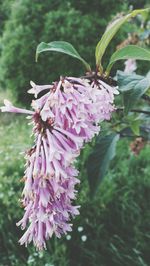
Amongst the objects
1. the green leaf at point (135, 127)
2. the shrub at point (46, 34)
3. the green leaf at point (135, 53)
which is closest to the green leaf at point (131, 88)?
the green leaf at point (135, 53)

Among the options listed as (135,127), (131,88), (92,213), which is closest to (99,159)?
(135,127)

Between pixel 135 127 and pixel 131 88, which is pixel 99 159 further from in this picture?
pixel 131 88

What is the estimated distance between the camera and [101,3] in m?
5.64

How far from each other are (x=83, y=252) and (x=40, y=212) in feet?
5.50

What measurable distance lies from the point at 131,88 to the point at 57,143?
193 mm

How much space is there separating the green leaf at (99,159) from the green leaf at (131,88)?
1.26 ft

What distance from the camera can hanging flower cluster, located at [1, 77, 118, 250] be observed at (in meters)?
0.65

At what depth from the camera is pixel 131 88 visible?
0.78m

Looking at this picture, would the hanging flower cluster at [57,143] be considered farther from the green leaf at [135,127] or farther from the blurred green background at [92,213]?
the green leaf at [135,127]

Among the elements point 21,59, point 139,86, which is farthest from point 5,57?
point 139,86

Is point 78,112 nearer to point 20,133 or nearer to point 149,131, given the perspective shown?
point 149,131

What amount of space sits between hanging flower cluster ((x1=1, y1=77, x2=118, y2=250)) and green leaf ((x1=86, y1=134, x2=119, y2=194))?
440mm

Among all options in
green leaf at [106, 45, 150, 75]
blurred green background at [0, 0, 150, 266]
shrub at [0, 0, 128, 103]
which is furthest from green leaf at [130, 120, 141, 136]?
shrub at [0, 0, 128, 103]

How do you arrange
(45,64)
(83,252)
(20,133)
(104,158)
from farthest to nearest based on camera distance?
1. (45,64)
2. (20,133)
3. (83,252)
4. (104,158)
